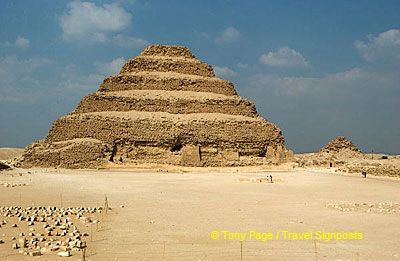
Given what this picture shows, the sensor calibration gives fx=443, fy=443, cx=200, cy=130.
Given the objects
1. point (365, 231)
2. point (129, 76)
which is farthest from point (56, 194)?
point (129, 76)

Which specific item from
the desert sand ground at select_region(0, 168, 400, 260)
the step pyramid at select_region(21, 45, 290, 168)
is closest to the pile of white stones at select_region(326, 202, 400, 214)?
the desert sand ground at select_region(0, 168, 400, 260)

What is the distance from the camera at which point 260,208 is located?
13.2m

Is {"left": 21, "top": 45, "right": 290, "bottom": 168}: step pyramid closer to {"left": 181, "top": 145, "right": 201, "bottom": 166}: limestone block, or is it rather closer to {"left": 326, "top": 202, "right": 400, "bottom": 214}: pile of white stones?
{"left": 181, "top": 145, "right": 201, "bottom": 166}: limestone block

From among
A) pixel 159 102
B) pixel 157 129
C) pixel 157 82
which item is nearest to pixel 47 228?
pixel 157 129

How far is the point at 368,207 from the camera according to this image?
13703 mm

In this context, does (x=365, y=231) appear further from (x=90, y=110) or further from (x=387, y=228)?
(x=90, y=110)

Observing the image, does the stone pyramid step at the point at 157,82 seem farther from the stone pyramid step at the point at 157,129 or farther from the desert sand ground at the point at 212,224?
the desert sand ground at the point at 212,224

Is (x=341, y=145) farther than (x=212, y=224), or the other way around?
(x=341, y=145)

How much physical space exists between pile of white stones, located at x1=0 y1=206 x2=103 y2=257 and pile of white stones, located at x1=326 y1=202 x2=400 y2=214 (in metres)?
7.09

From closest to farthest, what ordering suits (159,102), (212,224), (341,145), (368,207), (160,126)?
(212,224) < (368,207) < (160,126) < (159,102) < (341,145)

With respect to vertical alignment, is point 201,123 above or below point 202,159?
above

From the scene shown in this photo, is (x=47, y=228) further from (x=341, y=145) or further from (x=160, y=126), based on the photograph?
(x=341, y=145)

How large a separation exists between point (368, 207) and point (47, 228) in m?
9.64

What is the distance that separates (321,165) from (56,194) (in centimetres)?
4266
